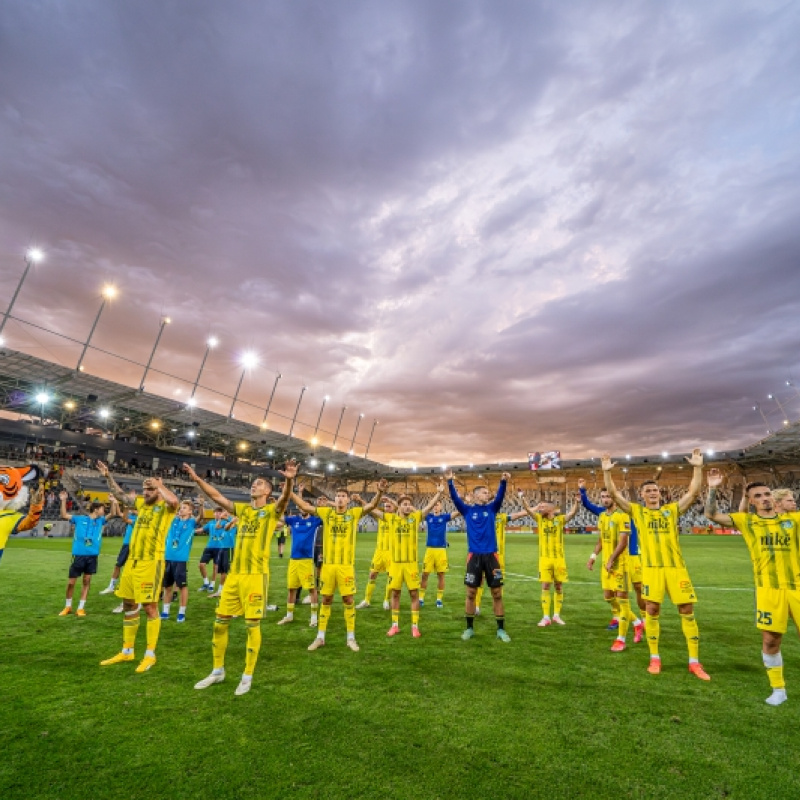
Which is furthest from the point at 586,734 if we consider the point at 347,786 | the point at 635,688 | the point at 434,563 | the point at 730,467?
the point at 730,467

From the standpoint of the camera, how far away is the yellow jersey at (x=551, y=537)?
28.3 ft

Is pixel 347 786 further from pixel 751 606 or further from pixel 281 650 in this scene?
pixel 751 606

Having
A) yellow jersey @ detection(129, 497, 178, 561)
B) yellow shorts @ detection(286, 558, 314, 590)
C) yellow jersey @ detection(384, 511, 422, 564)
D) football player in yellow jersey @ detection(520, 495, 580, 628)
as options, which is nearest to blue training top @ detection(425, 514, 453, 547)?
yellow jersey @ detection(384, 511, 422, 564)

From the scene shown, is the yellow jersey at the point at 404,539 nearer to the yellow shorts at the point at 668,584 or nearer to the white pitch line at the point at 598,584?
the yellow shorts at the point at 668,584

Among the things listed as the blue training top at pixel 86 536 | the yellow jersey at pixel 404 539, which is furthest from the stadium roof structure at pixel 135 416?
the yellow jersey at pixel 404 539

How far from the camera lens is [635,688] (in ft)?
17.1

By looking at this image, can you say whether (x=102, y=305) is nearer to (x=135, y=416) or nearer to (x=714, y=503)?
(x=135, y=416)

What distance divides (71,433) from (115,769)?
165 ft

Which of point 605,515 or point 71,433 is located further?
point 71,433

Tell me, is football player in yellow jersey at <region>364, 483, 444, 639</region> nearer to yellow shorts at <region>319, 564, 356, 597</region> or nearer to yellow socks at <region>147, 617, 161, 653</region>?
yellow shorts at <region>319, 564, 356, 597</region>

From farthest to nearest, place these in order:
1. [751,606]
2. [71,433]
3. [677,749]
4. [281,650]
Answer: [71,433] < [751,606] < [281,650] < [677,749]

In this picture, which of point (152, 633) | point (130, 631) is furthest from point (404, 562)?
point (130, 631)

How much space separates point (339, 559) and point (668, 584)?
5020 mm

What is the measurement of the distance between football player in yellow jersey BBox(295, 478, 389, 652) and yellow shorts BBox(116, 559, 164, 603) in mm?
2384
